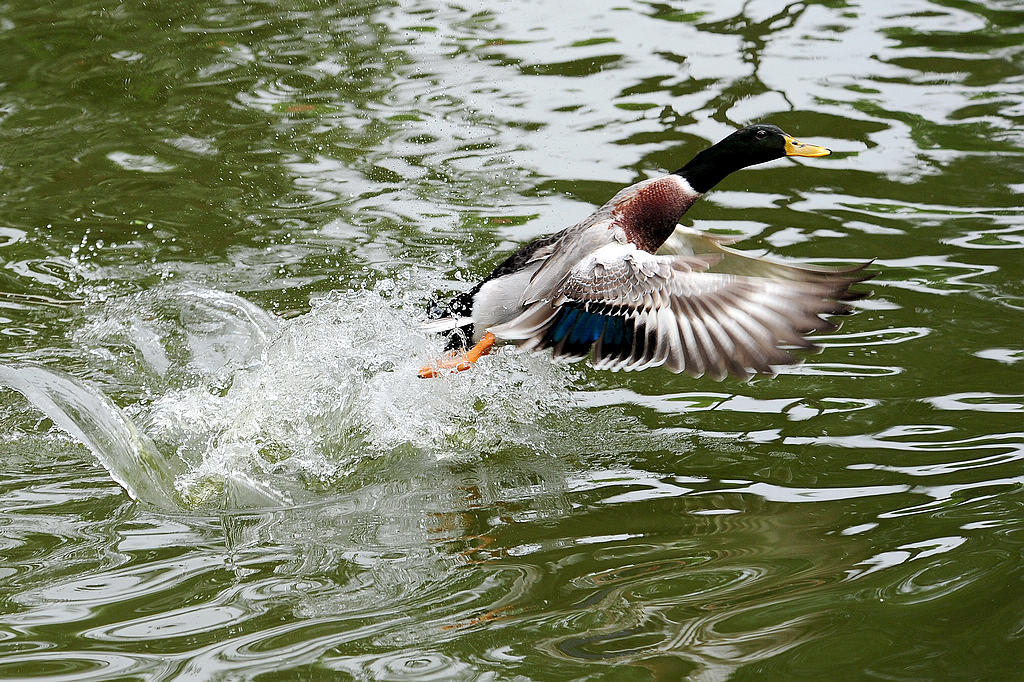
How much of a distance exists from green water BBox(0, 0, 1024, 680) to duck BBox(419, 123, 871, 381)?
426 millimetres

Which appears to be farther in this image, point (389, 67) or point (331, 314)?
point (389, 67)

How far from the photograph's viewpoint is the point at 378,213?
6664 mm

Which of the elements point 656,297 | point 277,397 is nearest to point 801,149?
point 656,297

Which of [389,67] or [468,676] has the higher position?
[389,67]

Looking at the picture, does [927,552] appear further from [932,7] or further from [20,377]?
[932,7]

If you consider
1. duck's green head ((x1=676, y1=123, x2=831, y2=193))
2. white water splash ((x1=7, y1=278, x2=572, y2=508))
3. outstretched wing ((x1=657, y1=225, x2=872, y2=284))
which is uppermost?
duck's green head ((x1=676, y1=123, x2=831, y2=193))

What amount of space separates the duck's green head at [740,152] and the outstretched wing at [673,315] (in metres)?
0.89

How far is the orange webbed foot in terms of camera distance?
485cm

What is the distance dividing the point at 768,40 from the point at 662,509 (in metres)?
5.28

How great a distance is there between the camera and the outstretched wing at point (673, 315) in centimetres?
395

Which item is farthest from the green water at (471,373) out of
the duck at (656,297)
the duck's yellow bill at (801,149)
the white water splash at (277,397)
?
the duck's yellow bill at (801,149)

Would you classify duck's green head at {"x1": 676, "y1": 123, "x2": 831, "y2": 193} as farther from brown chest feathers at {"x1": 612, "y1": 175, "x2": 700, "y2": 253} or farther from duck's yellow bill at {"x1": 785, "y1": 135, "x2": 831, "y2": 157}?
brown chest feathers at {"x1": 612, "y1": 175, "x2": 700, "y2": 253}

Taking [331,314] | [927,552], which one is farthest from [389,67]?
[927,552]

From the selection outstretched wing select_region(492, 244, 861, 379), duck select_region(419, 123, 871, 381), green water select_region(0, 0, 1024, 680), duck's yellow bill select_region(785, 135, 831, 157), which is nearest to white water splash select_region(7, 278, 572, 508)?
green water select_region(0, 0, 1024, 680)
